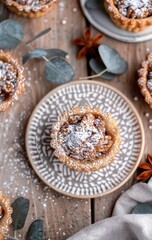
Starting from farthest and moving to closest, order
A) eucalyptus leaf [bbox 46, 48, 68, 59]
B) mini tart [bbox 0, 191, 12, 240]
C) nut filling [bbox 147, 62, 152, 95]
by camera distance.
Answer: eucalyptus leaf [bbox 46, 48, 68, 59] → nut filling [bbox 147, 62, 152, 95] → mini tart [bbox 0, 191, 12, 240]

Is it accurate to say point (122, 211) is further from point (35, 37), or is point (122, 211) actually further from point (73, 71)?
point (35, 37)

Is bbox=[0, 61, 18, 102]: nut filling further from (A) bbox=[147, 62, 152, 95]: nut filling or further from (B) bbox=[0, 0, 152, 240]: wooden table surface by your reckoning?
(A) bbox=[147, 62, 152, 95]: nut filling

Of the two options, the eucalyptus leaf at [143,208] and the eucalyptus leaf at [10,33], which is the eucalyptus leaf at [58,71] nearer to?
the eucalyptus leaf at [10,33]

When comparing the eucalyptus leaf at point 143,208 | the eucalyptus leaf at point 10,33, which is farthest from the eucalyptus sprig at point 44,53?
the eucalyptus leaf at point 143,208

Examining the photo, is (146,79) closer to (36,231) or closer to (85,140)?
(85,140)

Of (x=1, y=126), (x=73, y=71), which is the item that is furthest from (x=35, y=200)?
(x=73, y=71)

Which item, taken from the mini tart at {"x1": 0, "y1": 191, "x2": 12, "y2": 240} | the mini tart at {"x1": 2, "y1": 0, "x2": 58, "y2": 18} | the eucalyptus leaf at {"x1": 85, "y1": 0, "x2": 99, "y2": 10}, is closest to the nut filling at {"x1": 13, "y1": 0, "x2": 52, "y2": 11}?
the mini tart at {"x1": 2, "y1": 0, "x2": 58, "y2": 18}

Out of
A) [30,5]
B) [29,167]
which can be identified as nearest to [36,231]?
[29,167]

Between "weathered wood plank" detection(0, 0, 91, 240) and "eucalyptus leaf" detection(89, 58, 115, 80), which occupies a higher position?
"eucalyptus leaf" detection(89, 58, 115, 80)
